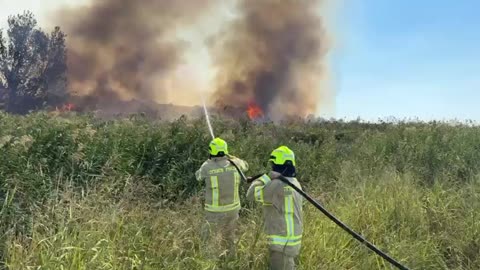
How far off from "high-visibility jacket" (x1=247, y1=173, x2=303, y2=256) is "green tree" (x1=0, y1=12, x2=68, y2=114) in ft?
76.9

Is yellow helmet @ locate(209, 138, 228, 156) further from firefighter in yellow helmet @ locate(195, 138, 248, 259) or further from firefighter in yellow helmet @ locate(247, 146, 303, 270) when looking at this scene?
firefighter in yellow helmet @ locate(247, 146, 303, 270)

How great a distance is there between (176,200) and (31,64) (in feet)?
81.5

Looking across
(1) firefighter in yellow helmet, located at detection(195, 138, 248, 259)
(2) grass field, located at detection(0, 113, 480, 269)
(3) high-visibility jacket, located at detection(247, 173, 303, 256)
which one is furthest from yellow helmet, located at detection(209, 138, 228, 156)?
(3) high-visibility jacket, located at detection(247, 173, 303, 256)

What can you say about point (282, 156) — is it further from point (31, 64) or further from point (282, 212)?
point (31, 64)

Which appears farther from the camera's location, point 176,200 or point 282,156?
point 176,200

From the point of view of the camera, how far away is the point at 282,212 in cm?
436

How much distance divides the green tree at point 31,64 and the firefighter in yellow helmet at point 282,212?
23.5 metres

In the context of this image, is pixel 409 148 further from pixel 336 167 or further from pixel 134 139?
pixel 134 139

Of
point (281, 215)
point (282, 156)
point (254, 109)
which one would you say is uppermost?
point (254, 109)

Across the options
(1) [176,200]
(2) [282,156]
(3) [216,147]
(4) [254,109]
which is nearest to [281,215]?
(2) [282,156]

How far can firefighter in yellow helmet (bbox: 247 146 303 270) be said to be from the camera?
167 inches

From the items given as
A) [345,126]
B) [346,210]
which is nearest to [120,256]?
[346,210]

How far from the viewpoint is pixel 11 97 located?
1032 inches

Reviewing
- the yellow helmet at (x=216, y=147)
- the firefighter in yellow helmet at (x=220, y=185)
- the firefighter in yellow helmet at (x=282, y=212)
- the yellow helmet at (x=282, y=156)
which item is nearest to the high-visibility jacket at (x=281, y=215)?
the firefighter in yellow helmet at (x=282, y=212)
